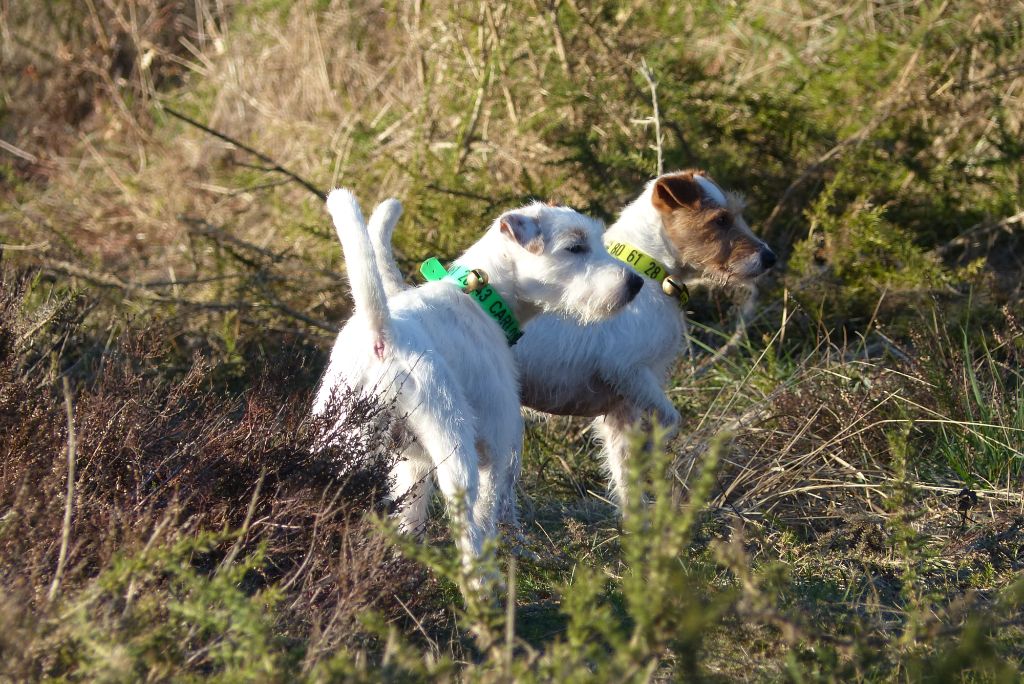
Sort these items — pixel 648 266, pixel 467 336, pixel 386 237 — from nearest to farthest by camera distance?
pixel 467 336 → pixel 386 237 → pixel 648 266

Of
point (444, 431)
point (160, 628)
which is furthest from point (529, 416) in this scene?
point (160, 628)

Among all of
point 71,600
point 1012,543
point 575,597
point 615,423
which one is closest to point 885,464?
point 1012,543

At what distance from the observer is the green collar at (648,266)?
4.88 meters

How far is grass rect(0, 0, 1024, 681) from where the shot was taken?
8.64ft

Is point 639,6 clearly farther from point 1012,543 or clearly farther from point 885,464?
point 1012,543

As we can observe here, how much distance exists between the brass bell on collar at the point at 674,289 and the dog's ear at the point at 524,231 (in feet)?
2.99

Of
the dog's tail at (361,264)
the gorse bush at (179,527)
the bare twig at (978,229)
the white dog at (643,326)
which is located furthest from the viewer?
the bare twig at (978,229)

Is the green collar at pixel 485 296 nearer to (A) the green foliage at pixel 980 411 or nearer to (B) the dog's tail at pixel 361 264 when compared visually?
(B) the dog's tail at pixel 361 264

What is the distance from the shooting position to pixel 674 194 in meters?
4.95

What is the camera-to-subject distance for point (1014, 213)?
21.5 feet

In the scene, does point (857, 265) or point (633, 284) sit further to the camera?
point (857, 265)

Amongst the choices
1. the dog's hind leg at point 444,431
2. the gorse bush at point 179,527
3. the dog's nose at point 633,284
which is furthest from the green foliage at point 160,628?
the dog's nose at point 633,284

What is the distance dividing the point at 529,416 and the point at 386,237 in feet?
→ 5.45

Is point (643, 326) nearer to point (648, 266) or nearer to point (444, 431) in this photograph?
point (648, 266)
